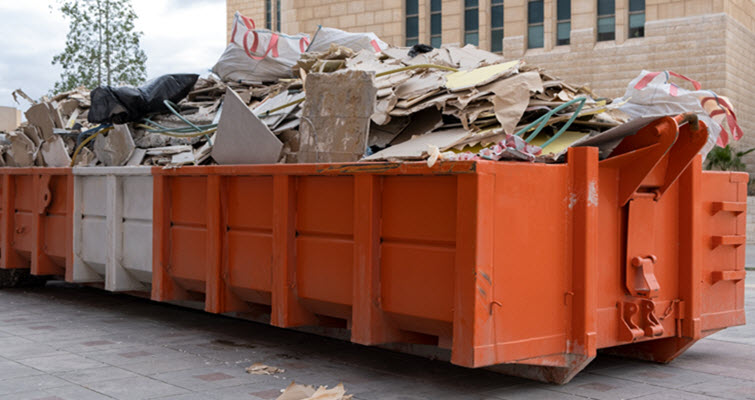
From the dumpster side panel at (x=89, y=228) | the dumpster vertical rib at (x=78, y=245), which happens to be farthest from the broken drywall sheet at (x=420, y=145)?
the dumpster vertical rib at (x=78, y=245)

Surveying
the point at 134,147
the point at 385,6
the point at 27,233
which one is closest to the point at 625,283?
the point at 134,147

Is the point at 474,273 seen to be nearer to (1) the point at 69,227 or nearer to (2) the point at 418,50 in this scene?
(2) the point at 418,50

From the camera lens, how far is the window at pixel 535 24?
33.4 m

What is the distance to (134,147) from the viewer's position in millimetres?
8125

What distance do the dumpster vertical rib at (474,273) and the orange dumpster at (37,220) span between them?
4874 millimetres

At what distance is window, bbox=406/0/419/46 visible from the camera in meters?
36.7

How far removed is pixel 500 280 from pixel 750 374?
2.49m

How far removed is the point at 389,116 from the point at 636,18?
2750 centimetres

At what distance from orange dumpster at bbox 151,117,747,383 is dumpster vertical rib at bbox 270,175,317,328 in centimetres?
1

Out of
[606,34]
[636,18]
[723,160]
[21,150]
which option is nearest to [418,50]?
[21,150]

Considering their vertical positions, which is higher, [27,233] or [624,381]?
[27,233]

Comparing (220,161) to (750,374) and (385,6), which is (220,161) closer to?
(750,374)

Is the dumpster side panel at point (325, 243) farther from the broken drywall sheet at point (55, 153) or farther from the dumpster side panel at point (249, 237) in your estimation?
the broken drywall sheet at point (55, 153)

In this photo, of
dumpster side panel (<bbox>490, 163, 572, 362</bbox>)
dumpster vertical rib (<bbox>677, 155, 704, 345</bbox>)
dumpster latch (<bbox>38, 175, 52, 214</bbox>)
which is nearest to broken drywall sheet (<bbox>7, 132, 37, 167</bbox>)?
dumpster latch (<bbox>38, 175, 52, 214</bbox>)
